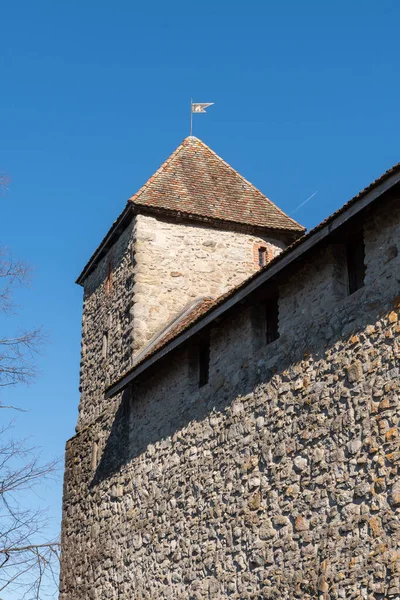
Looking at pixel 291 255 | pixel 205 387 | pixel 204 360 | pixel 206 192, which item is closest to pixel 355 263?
pixel 291 255

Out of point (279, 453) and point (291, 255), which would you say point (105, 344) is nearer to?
point (279, 453)

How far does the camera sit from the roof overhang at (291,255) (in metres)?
8.61

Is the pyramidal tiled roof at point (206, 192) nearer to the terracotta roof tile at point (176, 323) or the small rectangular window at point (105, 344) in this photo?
the terracotta roof tile at point (176, 323)

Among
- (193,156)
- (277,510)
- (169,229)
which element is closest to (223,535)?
(277,510)

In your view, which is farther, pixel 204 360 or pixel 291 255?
pixel 204 360

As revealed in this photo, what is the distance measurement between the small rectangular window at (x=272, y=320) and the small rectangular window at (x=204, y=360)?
1430 mm

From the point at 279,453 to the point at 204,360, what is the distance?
2.82m

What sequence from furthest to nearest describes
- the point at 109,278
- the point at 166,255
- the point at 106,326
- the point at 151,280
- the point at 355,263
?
the point at 109,278 < the point at 106,326 < the point at 166,255 < the point at 151,280 < the point at 355,263

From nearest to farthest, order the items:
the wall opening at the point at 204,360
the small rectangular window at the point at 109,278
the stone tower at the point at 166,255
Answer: the wall opening at the point at 204,360 < the stone tower at the point at 166,255 < the small rectangular window at the point at 109,278

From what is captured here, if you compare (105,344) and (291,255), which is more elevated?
(105,344)

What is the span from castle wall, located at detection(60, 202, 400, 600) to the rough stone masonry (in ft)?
0.06

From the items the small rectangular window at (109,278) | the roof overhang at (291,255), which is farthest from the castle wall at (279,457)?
the small rectangular window at (109,278)

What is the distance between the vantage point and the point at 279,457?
385 inches

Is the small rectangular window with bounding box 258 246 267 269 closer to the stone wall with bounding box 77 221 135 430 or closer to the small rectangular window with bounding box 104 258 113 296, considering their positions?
the stone wall with bounding box 77 221 135 430
